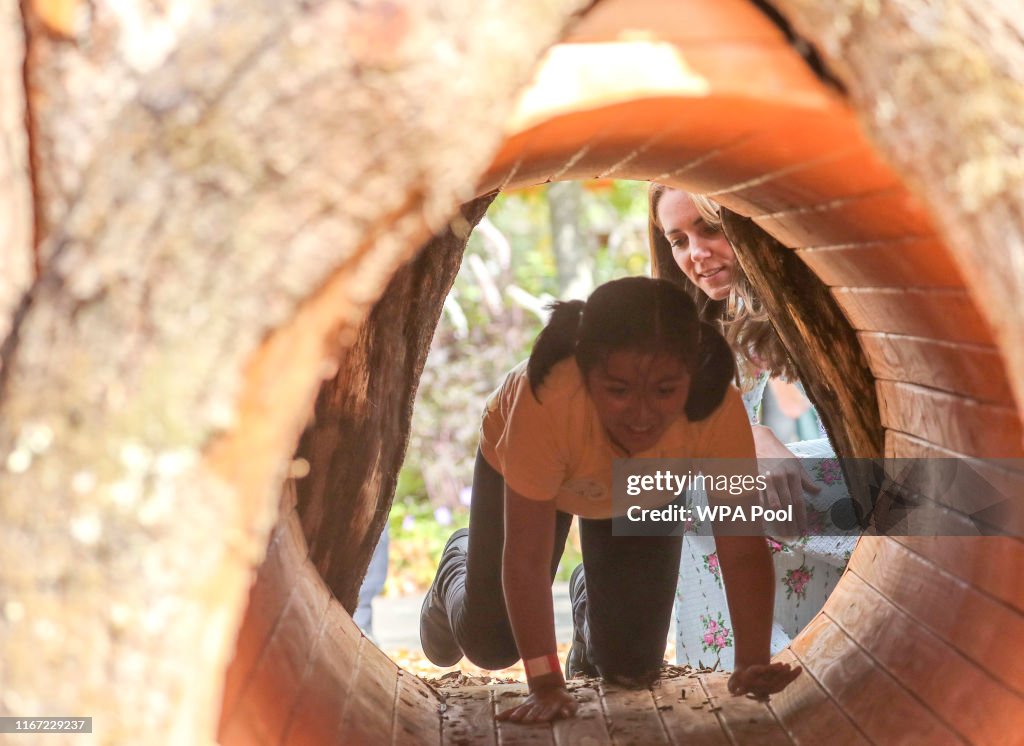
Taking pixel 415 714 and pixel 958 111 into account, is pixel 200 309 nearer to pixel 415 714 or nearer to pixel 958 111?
pixel 958 111

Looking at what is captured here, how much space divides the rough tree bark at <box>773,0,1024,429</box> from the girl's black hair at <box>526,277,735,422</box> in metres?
1.04

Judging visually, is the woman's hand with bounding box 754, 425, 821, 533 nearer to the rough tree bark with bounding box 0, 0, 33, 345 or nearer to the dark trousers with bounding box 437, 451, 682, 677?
the dark trousers with bounding box 437, 451, 682, 677

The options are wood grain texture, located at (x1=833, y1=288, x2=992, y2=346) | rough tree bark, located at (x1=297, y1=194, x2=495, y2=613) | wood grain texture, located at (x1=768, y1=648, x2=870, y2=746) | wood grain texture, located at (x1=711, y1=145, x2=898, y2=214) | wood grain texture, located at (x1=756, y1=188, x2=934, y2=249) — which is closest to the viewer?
wood grain texture, located at (x1=711, y1=145, x2=898, y2=214)

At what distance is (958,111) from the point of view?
120 cm

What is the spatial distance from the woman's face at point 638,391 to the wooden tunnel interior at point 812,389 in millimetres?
386

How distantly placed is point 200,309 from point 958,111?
88 cm

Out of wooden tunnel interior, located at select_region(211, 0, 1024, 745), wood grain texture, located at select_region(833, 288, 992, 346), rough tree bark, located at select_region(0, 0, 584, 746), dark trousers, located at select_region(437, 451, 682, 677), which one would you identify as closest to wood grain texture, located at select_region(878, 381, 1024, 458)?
wooden tunnel interior, located at select_region(211, 0, 1024, 745)

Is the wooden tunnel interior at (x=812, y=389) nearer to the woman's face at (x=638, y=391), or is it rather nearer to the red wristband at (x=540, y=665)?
the red wristband at (x=540, y=665)

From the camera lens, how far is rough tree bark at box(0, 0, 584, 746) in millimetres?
1022

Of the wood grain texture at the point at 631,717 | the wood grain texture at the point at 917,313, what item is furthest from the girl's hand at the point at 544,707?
the wood grain texture at the point at 917,313

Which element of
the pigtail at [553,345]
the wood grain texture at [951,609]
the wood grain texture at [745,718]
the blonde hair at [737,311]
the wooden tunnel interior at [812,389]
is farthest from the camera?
the blonde hair at [737,311]

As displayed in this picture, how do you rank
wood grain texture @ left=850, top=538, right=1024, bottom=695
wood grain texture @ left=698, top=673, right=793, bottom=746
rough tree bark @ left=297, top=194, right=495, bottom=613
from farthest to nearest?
rough tree bark @ left=297, top=194, right=495, bottom=613
wood grain texture @ left=698, top=673, right=793, bottom=746
wood grain texture @ left=850, top=538, right=1024, bottom=695

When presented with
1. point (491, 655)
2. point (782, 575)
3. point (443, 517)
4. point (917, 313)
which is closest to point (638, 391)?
point (917, 313)

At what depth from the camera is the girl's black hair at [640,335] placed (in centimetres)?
227
